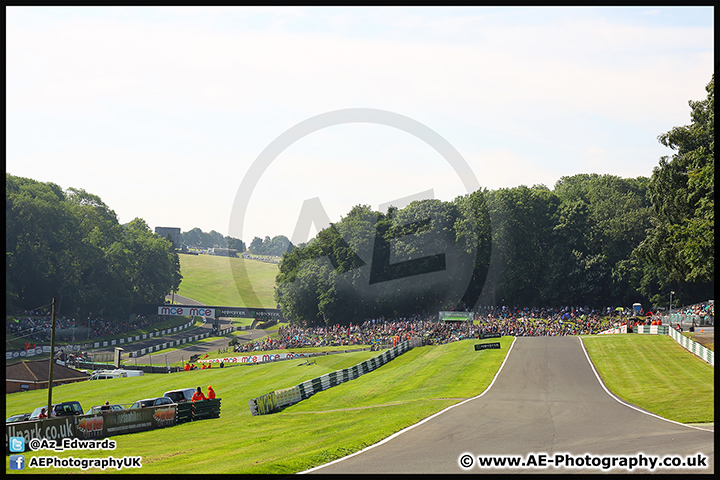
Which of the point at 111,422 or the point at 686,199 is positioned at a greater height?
the point at 686,199

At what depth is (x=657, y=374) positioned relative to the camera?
130 ft

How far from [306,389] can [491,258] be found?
56467mm

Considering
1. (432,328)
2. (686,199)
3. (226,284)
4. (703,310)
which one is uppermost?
(686,199)

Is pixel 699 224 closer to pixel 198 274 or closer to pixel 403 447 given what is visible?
pixel 403 447

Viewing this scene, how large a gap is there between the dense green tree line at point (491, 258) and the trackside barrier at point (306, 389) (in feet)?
124

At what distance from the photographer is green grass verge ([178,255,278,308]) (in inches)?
6124

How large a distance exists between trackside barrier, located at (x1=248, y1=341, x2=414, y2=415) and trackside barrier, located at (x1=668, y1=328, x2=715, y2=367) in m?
23.5

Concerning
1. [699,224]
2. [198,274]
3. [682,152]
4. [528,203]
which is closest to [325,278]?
[528,203]

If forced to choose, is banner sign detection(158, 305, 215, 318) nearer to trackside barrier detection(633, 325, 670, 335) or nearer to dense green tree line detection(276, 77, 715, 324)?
dense green tree line detection(276, 77, 715, 324)


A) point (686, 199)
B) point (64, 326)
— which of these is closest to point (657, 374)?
point (686, 199)

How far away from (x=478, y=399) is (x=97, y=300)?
293ft

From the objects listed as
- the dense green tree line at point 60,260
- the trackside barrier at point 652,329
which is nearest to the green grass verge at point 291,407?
the trackside barrier at point 652,329

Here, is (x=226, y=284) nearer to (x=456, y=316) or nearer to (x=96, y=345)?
(x=96, y=345)

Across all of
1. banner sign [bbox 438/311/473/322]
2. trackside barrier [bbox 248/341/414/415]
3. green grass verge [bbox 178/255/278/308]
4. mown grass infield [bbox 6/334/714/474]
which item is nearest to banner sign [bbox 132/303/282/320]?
green grass verge [bbox 178/255/278/308]
